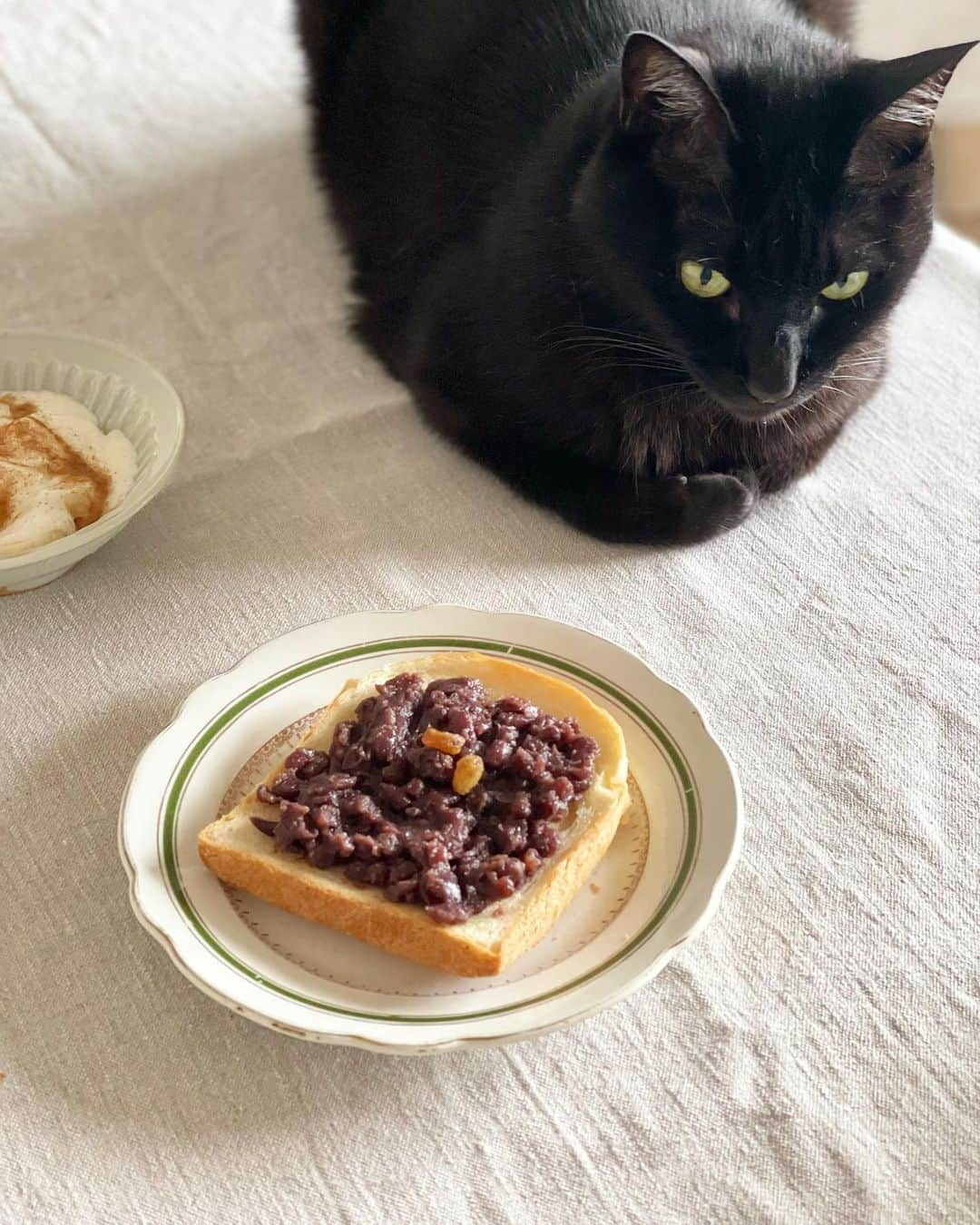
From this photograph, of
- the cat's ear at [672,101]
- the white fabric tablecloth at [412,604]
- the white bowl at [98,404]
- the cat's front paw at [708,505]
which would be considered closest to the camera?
the white fabric tablecloth at [412,604]

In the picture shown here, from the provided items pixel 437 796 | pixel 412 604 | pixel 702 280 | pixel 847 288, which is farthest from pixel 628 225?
pixel 437 796

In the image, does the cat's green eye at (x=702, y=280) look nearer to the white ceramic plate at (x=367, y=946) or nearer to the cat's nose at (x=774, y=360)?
the cat's nose at (x=774, y=360)

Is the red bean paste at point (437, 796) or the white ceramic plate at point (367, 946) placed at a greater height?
the red bean paste at point (437, 796)

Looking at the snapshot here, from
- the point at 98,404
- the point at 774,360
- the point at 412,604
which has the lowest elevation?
the point at 412,604

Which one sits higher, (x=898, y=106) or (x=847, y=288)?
(x=898, y=106)

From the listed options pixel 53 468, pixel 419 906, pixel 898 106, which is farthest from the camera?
pixel 53 468

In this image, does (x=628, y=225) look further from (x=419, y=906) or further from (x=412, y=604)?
(x=419, y=906)

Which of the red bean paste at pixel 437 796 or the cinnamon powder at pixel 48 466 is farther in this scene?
the cinnamon powder at pixel 48 466

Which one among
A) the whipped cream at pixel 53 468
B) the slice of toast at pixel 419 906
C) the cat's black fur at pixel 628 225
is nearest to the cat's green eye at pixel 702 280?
the cat's black fur at pixel 628 225
